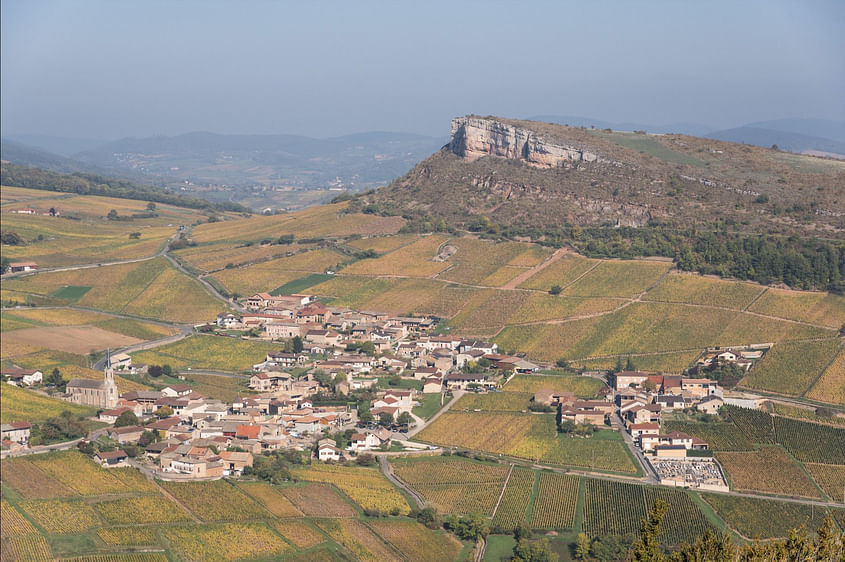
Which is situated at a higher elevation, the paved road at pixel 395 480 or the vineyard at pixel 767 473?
the vineyard at pixel 767 473

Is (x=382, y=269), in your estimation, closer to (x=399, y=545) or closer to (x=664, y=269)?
(x=664, y=269)

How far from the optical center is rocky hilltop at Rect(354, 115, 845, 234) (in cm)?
9350

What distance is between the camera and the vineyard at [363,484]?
1946 inches

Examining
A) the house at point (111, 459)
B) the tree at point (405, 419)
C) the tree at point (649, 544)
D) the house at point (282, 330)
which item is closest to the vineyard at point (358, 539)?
the house at point (111, 459)

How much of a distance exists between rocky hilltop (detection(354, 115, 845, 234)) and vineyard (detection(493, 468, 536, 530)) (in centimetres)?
4329

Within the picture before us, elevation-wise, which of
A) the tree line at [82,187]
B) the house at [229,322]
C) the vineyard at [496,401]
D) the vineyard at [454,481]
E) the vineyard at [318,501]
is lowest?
the vineyard at [454,481]

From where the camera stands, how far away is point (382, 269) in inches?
3740

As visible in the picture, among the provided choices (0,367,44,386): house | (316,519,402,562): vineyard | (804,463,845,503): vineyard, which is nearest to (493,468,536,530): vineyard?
(316,519,402,562): vineyard

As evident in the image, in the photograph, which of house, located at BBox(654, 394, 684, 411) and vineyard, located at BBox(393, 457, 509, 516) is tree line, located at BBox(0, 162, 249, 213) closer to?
house, located at BBox(654, 394, 684, 411)

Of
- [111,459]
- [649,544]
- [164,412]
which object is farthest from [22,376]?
[649,544]

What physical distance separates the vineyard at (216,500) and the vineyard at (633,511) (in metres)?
15.1

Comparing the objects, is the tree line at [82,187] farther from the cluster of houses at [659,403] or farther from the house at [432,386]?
the cluster of houses at [659,403]

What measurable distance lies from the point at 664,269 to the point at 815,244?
1158 centimetres

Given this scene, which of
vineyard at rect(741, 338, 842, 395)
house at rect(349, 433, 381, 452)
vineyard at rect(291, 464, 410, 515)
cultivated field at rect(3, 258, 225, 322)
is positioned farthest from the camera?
cultivated field at rect(3, 258, 225, 322)
